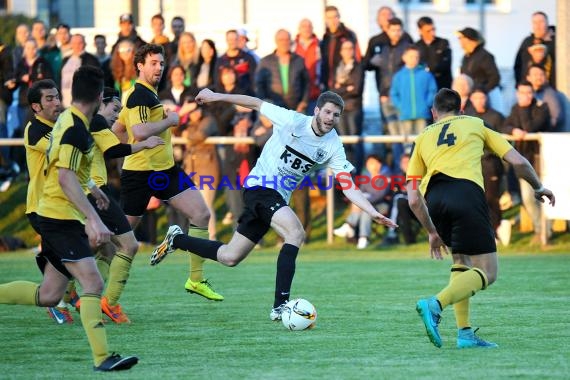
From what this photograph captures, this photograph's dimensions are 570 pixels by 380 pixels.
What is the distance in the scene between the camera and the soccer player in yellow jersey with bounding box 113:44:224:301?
36.1 feet

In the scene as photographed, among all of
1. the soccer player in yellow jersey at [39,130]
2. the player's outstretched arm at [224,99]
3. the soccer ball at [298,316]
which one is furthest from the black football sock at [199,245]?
the soccer player in yellow jersey at [39,130]

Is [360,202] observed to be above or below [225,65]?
below

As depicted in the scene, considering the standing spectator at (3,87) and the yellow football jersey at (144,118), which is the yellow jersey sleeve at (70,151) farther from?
the standing spectator at (3,87)

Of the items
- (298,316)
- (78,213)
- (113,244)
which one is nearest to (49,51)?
(113,244)

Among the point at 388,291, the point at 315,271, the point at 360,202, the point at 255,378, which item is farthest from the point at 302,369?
the point at 315,271

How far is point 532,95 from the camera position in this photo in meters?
17.0

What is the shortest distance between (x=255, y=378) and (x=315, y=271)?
7514 mm

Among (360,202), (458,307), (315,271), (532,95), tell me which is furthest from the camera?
(532,95)

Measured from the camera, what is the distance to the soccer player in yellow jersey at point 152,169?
11016 mm

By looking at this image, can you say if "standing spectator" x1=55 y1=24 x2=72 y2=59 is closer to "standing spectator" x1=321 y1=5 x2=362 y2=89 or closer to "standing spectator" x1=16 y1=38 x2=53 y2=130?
"standing spectator" x1=16 y1=38 x2=53 y2=130

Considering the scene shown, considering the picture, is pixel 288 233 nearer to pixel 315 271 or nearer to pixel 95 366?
pixel 95 366

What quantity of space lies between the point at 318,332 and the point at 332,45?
886 centimetres

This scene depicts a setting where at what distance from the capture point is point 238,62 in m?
18.1

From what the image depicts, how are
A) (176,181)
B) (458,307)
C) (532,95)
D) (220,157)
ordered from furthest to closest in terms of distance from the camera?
1. (220,157)
2. (532,95)
3. (176,181)
4. (458,307)
